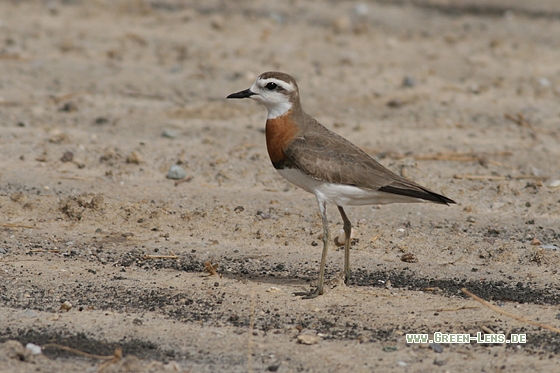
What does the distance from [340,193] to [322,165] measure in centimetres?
27

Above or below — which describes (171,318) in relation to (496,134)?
below

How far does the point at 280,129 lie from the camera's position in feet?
20.7

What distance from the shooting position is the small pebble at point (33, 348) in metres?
4.85

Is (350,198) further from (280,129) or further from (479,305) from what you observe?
(479,305)

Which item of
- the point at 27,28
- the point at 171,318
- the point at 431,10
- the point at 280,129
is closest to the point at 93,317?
the point at 171,318

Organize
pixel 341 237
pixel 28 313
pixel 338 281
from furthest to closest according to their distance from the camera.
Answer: pixel 341 237 → pixel 338 281 → pixel 28 313

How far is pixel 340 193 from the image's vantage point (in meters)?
6.11

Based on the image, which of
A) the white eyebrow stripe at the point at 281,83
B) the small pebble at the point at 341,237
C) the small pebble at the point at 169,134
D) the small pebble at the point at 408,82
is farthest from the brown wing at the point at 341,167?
the small pebble at the point at 408,82

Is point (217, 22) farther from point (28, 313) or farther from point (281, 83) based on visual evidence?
point (28, 313)

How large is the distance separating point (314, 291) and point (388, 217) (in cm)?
162

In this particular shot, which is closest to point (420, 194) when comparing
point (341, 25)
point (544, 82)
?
point (544, 82)

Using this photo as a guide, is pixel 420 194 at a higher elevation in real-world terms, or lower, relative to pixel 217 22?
lower

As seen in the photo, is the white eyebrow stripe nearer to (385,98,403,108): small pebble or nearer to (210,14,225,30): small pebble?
(385,98,403,108): small pebble

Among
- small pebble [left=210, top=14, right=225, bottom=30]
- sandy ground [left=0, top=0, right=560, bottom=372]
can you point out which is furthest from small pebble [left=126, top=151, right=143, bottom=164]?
small pebble [left=210, top=14, right=225, bottom=30]
